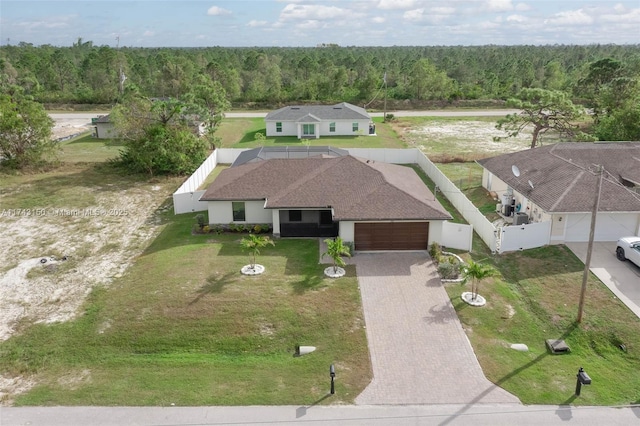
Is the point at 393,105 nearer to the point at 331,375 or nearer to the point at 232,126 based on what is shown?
the point at 232,126

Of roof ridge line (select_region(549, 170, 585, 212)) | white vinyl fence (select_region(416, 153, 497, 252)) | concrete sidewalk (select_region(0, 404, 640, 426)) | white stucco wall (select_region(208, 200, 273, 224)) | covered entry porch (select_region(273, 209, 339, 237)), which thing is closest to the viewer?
concrete sidewalk (select_region(0, 404, 640, 426))

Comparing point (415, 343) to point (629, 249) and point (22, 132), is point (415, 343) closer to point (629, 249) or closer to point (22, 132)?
point (629, 249)

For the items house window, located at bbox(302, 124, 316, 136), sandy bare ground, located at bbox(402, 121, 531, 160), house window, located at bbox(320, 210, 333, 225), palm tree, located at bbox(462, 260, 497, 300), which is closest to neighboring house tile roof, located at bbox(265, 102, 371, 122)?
house window, located at bbox(302, 124, 316, 136)

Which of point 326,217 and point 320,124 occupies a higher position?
point 320,124

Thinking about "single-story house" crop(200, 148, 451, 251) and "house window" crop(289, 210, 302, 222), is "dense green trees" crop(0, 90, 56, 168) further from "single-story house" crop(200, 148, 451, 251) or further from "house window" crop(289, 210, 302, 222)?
"house window" crop(289, 210, 302, 222)

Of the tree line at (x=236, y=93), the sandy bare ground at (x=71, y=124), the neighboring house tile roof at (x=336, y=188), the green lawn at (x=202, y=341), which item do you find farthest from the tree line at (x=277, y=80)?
the green lawn at (x=202, y=341)

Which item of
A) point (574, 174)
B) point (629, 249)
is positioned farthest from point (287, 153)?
point (629, 249)
